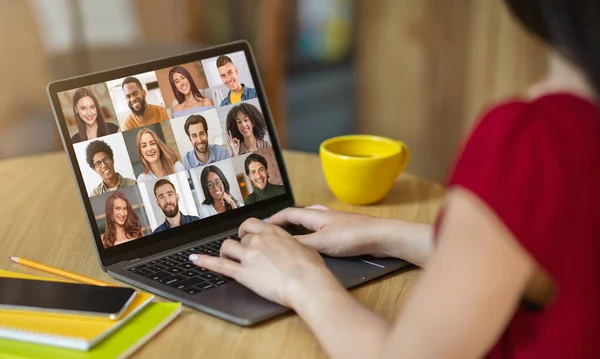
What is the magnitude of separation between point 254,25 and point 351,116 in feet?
2.01

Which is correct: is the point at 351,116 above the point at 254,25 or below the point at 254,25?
below

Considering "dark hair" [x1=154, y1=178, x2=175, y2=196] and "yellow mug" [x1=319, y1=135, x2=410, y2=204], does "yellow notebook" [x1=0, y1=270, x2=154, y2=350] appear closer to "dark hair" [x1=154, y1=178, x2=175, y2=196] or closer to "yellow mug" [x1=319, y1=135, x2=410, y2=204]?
"dark hair" [x1=154, y1=178, x2=175, y2=196]

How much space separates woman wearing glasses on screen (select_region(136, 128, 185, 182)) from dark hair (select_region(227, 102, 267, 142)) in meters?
0.10

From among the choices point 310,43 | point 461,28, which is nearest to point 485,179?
point 461,28

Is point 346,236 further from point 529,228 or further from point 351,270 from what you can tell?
point 529,228

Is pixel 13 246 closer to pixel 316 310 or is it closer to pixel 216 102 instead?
pixel 216 102

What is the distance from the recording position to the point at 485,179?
65 centimetres

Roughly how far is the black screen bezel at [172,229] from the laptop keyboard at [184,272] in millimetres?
27

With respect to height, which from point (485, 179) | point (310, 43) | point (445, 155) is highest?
point (485, 179)

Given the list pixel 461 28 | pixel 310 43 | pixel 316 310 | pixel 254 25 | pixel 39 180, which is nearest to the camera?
pixel 316 310

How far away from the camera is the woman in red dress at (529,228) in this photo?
0.64m

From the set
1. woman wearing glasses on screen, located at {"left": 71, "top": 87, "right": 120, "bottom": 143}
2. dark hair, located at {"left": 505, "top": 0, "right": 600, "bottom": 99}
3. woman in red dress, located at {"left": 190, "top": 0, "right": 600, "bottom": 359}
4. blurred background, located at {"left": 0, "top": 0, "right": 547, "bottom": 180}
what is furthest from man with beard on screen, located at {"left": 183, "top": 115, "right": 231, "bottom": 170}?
blurred background, located at {"left": 0, "top": 0, "right": 547, "bottom": 180}

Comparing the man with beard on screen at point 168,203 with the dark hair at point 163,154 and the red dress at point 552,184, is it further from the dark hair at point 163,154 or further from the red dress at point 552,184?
the red dress at point 552,184

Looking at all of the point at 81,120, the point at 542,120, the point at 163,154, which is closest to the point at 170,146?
the point at 163,154
